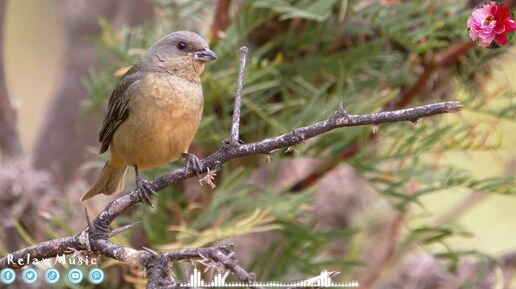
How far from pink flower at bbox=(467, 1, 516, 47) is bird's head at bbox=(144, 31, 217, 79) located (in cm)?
104

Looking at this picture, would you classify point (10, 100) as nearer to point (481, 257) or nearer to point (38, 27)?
point (481, 257)

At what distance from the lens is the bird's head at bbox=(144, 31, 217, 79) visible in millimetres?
2334

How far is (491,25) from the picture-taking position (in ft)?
4.45

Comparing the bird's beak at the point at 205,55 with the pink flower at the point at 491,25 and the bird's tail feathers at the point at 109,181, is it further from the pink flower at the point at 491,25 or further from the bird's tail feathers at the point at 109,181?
the pink flower at the point at 491,25

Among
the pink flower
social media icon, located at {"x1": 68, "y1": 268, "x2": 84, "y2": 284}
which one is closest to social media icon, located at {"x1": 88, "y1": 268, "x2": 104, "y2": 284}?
social media icon, located at {"x1": 68, "y1": 268, "x2": 84, "y2": 284}

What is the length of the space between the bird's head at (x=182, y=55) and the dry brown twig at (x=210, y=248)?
79 cm

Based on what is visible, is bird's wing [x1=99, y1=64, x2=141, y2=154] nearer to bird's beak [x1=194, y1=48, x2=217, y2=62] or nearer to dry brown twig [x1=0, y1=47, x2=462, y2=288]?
bird's beak [x1=194, y1=48, x2=217, y2=62]

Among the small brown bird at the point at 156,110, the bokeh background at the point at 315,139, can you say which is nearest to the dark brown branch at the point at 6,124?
the bokeh background at the point at 315,139

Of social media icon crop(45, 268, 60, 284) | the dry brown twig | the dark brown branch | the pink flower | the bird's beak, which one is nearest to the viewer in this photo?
the dry brown twig

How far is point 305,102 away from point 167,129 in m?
0.57

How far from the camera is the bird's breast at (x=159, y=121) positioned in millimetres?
2197

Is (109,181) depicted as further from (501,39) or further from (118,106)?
(501,39)

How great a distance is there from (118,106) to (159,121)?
195 millimetres

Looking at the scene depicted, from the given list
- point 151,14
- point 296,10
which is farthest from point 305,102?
point 151,14
